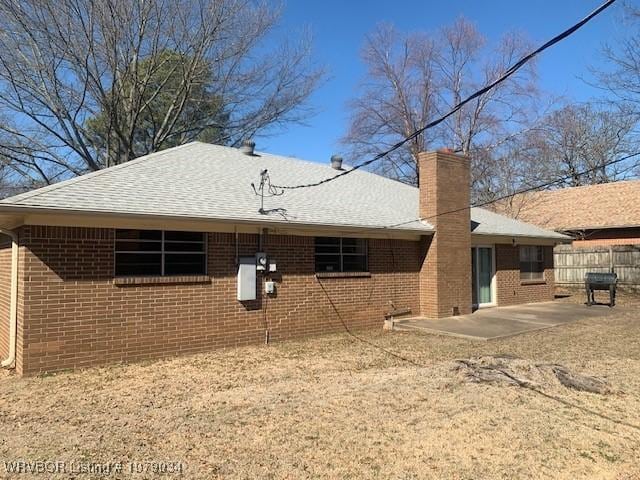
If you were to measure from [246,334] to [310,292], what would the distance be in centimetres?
184

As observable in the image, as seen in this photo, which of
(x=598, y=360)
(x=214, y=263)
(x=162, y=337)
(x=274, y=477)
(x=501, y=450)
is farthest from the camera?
(x=214, y=263)

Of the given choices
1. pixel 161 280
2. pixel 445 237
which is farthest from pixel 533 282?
pixel 161 280

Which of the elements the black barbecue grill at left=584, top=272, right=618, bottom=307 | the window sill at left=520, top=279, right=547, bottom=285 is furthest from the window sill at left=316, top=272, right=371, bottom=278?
the black barbecue grill at left=584, top=272, right=618, bottom=307

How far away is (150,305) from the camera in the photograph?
9.05 metres

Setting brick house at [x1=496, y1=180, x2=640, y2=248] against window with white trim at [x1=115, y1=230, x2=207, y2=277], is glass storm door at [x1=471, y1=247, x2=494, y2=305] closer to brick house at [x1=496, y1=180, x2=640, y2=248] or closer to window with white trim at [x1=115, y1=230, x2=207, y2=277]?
window with white trim at [x1=115, y1=230, x2=207, y2=277]

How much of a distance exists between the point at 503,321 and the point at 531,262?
5.86 metres

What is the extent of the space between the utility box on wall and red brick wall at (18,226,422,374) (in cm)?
15

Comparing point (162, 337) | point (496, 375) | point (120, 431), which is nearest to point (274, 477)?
point (120, 431)

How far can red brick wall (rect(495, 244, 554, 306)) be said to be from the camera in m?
16.5

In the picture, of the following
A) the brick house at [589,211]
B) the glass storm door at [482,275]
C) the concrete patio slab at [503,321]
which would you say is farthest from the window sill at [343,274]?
the brick house at [589,211]

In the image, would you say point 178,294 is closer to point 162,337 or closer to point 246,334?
point 162,337

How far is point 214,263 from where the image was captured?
9914mm

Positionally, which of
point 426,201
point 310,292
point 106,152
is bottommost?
point 310,292

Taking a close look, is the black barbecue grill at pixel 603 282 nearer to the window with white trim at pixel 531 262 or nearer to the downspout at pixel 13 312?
the window with white trim at pixel 531 262
